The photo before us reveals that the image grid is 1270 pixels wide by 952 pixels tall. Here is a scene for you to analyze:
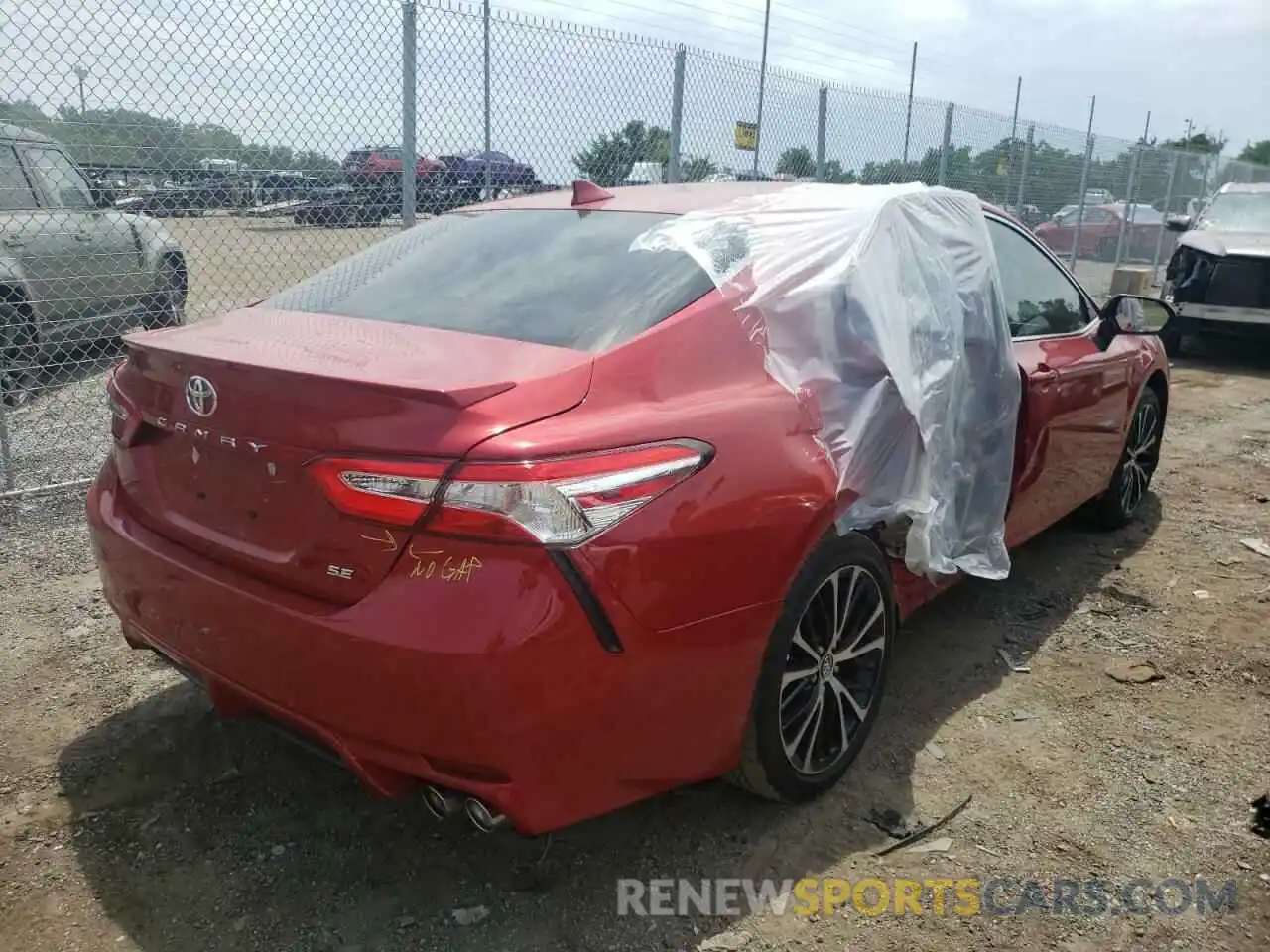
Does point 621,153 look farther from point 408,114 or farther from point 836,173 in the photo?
point 836,173

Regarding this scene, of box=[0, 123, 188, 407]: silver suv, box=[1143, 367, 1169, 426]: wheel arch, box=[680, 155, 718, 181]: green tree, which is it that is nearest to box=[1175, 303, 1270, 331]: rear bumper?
box=[680, 155, 718, 181]: green tree

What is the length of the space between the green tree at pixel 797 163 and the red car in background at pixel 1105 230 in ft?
18.9

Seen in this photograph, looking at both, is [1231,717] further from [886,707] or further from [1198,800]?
[886,707]

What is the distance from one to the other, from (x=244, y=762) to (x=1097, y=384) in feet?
11.7

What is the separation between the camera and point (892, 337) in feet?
9.32

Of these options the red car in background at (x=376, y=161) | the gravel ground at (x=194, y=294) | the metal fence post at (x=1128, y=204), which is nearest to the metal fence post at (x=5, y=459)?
the gravel ground at (x=194, y=294)

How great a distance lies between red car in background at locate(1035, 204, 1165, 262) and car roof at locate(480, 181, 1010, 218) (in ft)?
38.8

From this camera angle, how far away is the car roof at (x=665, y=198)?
2.98 m

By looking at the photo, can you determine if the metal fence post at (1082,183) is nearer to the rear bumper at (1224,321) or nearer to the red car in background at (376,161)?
the rear bumper at (1224,321)

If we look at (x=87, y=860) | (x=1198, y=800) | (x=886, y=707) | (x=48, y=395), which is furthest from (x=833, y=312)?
(x=48, y=395)

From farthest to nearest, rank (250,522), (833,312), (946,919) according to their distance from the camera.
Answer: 1. (833,312)
2. (946,919)
3. (250,522)

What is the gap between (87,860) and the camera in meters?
2.41

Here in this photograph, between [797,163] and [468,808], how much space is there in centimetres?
838

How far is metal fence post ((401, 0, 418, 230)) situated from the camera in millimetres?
5359
